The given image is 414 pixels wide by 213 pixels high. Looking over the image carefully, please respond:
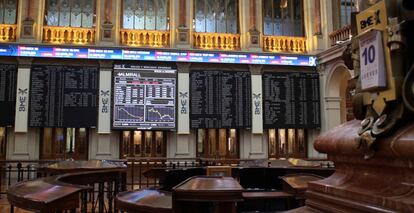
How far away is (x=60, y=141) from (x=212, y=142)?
4809 millimetres

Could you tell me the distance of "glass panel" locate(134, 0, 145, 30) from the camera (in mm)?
13117

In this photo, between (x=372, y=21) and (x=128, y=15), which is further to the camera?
(x=128, y=15)

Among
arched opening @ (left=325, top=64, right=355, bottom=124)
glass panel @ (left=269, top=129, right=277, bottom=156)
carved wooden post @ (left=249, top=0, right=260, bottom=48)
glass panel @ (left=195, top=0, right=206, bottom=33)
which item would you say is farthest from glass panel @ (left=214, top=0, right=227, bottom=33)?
arched opening @ (left=325, top=64, right=355, bottom=124)

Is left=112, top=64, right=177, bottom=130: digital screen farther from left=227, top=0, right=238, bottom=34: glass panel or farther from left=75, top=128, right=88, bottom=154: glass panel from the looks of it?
left=227, top=0, right=238, bottom=34: glass panel

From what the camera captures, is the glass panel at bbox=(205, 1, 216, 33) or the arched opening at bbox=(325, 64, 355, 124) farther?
the glass panel at bbox=(205, 1, 216, 33)

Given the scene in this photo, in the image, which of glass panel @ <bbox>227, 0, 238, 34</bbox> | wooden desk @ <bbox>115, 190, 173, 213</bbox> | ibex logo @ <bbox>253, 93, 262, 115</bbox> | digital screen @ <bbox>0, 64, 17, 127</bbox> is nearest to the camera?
wooden desk @ <bbox>115, 190, 173, 213</bbox>

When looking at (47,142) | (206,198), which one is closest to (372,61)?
(206,198)

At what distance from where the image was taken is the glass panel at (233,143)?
13.3m

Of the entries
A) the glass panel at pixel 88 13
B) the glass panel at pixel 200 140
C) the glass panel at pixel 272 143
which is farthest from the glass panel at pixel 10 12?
the glass panel at pixel 272 143

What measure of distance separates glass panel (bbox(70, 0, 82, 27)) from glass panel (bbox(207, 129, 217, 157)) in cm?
547

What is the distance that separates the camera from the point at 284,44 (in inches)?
542

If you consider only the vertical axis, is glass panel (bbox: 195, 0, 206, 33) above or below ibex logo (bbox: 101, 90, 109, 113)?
above

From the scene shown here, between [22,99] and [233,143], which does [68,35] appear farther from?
[233,143]

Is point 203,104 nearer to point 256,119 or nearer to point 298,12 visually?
point 256,119
